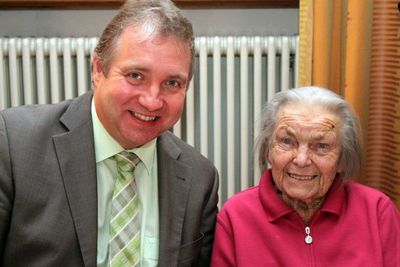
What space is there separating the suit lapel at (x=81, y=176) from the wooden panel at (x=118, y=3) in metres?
1.13

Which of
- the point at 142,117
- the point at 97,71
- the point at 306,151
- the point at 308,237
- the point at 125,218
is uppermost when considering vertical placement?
the point at 97,71

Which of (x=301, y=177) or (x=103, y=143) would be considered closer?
(x=103, y=143)

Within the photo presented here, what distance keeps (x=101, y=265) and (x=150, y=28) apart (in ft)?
1.93

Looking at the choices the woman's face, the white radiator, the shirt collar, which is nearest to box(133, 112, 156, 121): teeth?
the shirt collar

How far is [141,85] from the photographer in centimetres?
130

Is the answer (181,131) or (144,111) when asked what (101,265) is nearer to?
(144,111)

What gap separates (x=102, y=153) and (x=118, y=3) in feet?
3.81

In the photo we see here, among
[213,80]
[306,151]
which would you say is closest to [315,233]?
[306,151]

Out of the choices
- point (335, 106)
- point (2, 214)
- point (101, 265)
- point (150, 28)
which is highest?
point (150, 28)

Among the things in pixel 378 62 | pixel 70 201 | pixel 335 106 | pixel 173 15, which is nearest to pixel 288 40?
pixel 378 62

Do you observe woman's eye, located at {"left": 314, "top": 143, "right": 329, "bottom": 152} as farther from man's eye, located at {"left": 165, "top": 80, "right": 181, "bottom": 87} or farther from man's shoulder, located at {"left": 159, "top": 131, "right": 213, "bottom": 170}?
man's eye, located at {"left": 165, "top": 80, "right": 181, "bottom": 87}

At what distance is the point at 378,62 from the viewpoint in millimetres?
2064

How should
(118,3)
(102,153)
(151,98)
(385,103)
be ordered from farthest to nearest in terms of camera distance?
(118,3) → (385,103) → (102,153) → (151,98)

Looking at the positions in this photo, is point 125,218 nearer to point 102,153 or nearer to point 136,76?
point 102,153
